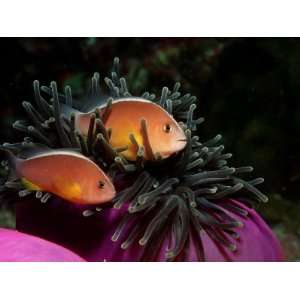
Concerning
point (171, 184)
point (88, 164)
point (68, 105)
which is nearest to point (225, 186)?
point (171, 184)

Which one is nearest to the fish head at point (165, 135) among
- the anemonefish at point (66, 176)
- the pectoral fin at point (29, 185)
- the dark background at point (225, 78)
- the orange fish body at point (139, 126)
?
the orange fish body at point (139, 126)

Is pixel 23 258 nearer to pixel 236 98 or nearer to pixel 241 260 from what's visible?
pixel 241 260

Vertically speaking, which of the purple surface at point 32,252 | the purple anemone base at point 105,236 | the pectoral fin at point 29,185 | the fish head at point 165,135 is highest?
the fish head at point 165,135

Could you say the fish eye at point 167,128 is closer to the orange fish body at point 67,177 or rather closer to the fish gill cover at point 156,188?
the fish gill cover at point 156,188

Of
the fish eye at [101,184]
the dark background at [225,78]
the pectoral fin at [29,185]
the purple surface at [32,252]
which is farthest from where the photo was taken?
the dark background at [225,78]

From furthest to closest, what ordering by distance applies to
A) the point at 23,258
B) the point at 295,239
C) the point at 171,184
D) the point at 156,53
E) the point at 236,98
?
the point at 236,98 → the point at 156,53 → the point at 295,239 → the point at 171,184 → the point at 23,258

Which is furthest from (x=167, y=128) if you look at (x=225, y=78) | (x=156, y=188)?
(x=225, y=78)

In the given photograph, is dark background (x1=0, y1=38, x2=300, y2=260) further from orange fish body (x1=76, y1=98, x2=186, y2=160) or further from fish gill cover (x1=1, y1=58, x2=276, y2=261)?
orange fish body (x1=76, y1=98, x2=186, y2=160)
